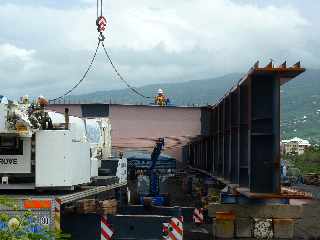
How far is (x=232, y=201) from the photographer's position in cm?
1897

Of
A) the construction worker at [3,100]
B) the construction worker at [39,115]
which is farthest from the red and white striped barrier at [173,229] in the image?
the construction worker at [3,100]

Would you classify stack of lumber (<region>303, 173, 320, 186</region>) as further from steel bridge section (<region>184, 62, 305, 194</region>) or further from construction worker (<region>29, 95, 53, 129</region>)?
construction worker (<region>29, 95, 53, 129</region>)

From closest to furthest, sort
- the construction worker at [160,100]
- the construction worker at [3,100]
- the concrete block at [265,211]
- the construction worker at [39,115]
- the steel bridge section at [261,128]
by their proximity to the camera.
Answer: the construction worker at [3,100]
the construction worker at [39,115]
the steel bridge section at [261,128]
the concrete block at [265,211]
the construction worker at [160,100]

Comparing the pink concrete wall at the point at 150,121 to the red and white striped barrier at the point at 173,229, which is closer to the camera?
the red and white striped barrier at the point at 173,229

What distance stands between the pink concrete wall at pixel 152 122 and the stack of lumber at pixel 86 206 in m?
23.6

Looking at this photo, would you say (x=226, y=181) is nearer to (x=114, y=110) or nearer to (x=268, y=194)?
(x=268, y=194)

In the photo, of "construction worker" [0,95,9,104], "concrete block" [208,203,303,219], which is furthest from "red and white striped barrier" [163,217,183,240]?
"concrete block" [208,203,303,219]

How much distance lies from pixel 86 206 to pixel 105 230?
53 centimetres

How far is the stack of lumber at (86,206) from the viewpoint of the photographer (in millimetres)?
11361

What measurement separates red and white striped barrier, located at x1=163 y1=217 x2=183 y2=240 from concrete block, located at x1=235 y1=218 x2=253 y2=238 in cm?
A: 695

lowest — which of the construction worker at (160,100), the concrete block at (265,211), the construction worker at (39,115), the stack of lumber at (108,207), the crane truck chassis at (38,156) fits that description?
the concrete block at (265,211)

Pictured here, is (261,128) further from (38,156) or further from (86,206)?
(38,156)

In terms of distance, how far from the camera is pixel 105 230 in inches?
455

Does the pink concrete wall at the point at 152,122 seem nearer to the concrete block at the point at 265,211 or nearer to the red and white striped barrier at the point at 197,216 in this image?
the red and white striped barrier at the point at 197,216
